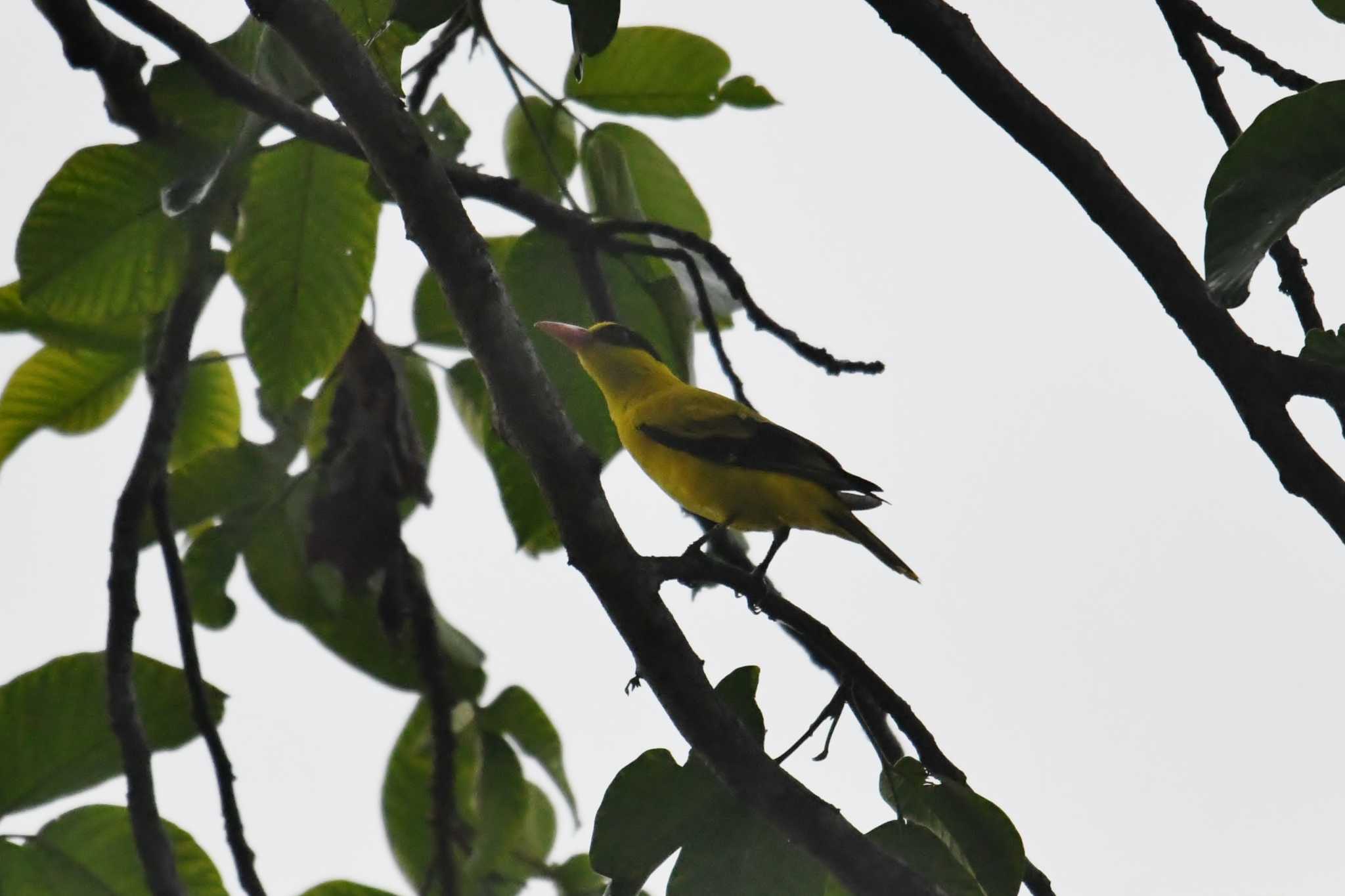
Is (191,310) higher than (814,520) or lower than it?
lower

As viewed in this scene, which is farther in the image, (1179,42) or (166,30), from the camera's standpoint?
(1179,42)

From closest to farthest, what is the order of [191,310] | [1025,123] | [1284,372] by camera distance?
[1284,372] → [1025,123] → [191,310]

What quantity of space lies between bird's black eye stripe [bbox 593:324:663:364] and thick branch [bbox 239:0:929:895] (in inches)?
47.0

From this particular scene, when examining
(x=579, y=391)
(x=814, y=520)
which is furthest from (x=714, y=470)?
(x=579, y=391)

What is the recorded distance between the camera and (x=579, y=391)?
3.21m

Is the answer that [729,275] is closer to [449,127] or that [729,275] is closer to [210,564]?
[449,127]

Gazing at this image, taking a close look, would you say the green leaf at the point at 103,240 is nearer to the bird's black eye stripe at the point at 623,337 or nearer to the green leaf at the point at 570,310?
the green leaf at the point at 570,310

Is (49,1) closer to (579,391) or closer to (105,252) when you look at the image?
(105,252)

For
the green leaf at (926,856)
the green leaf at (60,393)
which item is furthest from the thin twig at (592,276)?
the green leaf at (60,393)

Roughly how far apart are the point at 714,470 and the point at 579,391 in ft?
2.74

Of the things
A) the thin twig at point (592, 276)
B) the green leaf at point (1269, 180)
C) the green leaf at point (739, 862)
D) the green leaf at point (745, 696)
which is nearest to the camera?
the green leaf at point (1269, 180)

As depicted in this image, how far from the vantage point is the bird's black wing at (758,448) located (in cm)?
383

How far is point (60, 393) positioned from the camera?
12.4 ft

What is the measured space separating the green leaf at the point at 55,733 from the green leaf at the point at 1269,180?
82.0 inches
